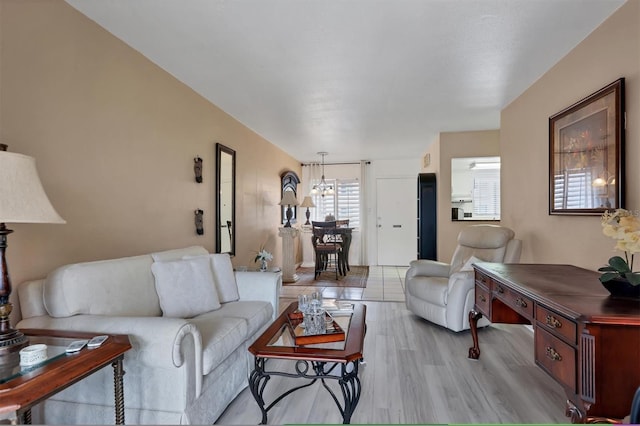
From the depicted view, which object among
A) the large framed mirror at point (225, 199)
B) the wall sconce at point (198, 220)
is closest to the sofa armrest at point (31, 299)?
the wall sconce at point (198, 220)

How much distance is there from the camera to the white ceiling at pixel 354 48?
1851 millimetres

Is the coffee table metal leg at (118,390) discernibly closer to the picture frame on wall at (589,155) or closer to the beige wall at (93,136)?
the beige wall at (93,136)

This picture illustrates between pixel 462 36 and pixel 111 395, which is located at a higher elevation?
pixel 462 36

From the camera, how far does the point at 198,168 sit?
3.14 m

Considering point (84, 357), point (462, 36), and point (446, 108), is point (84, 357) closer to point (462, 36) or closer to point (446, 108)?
point (462, 36)

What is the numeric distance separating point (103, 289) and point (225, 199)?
204cm

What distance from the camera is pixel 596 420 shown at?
1161mm

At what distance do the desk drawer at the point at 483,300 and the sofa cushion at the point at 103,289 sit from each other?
2.26m

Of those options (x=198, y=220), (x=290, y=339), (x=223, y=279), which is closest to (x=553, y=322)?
(x=290, y=339)

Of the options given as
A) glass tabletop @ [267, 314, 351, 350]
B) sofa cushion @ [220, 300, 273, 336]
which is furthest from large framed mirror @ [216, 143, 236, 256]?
glass tabletop @ [267, 314, 351, 350]

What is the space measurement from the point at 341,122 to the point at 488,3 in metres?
2.47

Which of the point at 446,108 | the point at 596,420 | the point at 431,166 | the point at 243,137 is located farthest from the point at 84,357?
the point at 431,166

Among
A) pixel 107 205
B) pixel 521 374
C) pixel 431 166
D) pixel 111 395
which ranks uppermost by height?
pixel 431 166

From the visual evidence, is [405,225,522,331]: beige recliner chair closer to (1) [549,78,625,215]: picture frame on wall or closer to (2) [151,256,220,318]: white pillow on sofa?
(1) [549,78,625,215]: picture frame on wall
